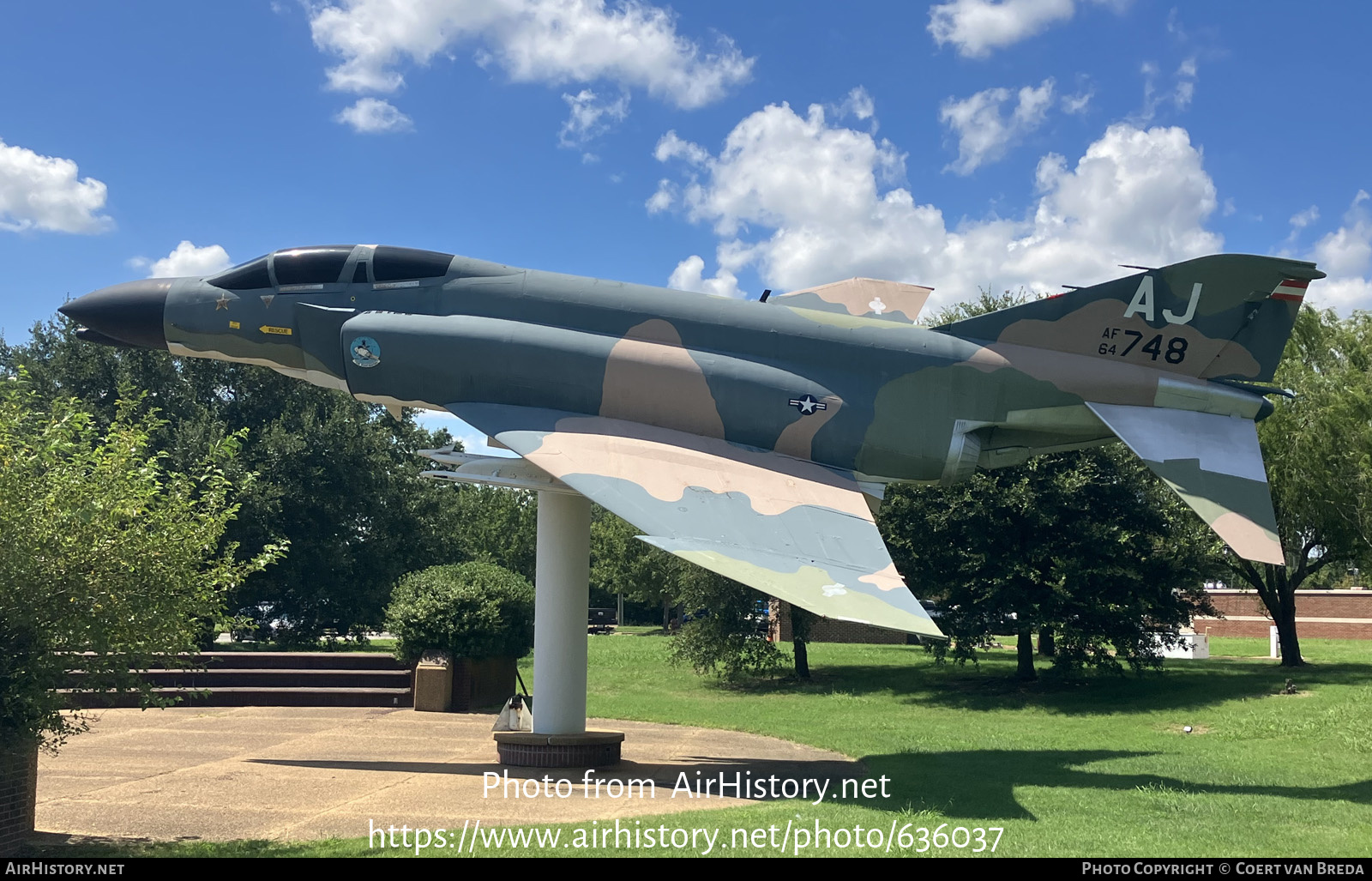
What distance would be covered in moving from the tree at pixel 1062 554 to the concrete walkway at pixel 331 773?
27.6ft

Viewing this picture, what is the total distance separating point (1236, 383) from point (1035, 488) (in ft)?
32.7

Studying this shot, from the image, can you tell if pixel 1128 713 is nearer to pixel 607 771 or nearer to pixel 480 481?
pixel 607 771

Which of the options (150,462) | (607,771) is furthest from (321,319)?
(607,771)

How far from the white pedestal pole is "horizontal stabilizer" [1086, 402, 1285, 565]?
7.16 meters

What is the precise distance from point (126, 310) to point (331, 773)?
693 centimetres

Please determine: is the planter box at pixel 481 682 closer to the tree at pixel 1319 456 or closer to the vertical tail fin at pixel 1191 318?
the vertical tail fin at pixel 1191 318

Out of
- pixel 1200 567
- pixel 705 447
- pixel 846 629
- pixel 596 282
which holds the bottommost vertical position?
pixel 846 629

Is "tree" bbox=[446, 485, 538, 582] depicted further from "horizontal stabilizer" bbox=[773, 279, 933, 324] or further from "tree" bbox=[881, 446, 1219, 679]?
"horizontal stabilizer" bbox=[773, 279, 933, 324]

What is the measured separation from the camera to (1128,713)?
2038cm

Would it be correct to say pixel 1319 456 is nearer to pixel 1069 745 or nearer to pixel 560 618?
pixel 1069 745

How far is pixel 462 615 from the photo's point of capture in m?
18.9

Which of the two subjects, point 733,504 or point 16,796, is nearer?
point 16,796

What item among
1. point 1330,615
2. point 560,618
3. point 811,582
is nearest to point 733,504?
point 811,582

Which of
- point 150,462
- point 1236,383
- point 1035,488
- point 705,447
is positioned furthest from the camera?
point 1035,488
